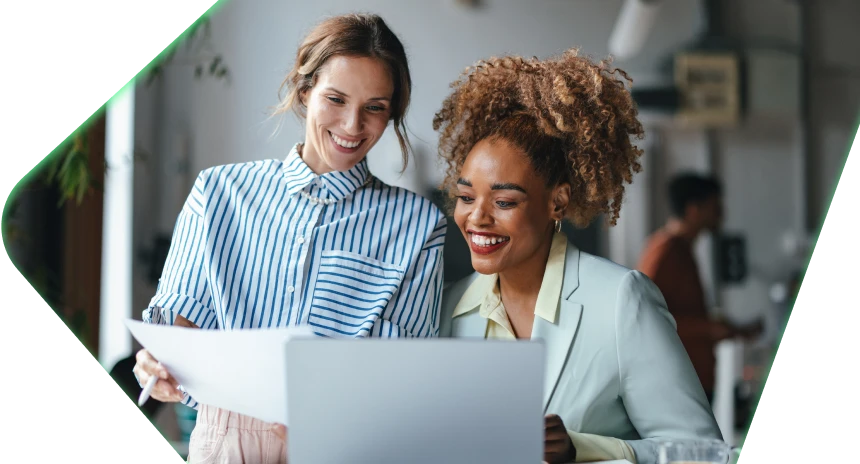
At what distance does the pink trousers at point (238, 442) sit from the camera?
181 centimetres

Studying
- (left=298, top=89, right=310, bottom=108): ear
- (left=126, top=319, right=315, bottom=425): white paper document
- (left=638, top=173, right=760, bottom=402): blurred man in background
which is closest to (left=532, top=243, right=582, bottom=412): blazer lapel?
(left=638, top=173, right=760, bottom=402): blurred man in background

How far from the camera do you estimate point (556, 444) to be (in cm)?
174

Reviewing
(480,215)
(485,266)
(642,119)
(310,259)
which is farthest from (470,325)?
(642,119)

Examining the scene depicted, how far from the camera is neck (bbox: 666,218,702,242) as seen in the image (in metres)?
2.06

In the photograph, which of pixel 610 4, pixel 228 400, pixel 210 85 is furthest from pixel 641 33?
pixel 228 400

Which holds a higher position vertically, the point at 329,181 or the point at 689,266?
the point at 329,181

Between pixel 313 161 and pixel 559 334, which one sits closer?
pixel 559 334

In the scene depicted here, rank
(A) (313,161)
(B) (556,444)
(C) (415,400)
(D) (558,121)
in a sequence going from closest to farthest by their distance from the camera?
(C) (415,400) < (B) (556,444) < (D) (558,121) < (A) (313,161)

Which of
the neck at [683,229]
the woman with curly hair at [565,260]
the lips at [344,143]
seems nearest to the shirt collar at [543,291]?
the woman with curly hair at [565,260]

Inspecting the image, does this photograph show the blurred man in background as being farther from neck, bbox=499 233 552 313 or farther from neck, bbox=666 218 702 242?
neck, bbox=499 233 552 313

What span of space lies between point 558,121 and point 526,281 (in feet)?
1.14

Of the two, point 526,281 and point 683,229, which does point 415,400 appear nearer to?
point 526,281

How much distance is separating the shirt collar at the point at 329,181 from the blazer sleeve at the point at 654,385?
24.3 inches

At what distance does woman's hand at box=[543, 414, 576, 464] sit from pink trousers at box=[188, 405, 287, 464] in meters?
0.52
